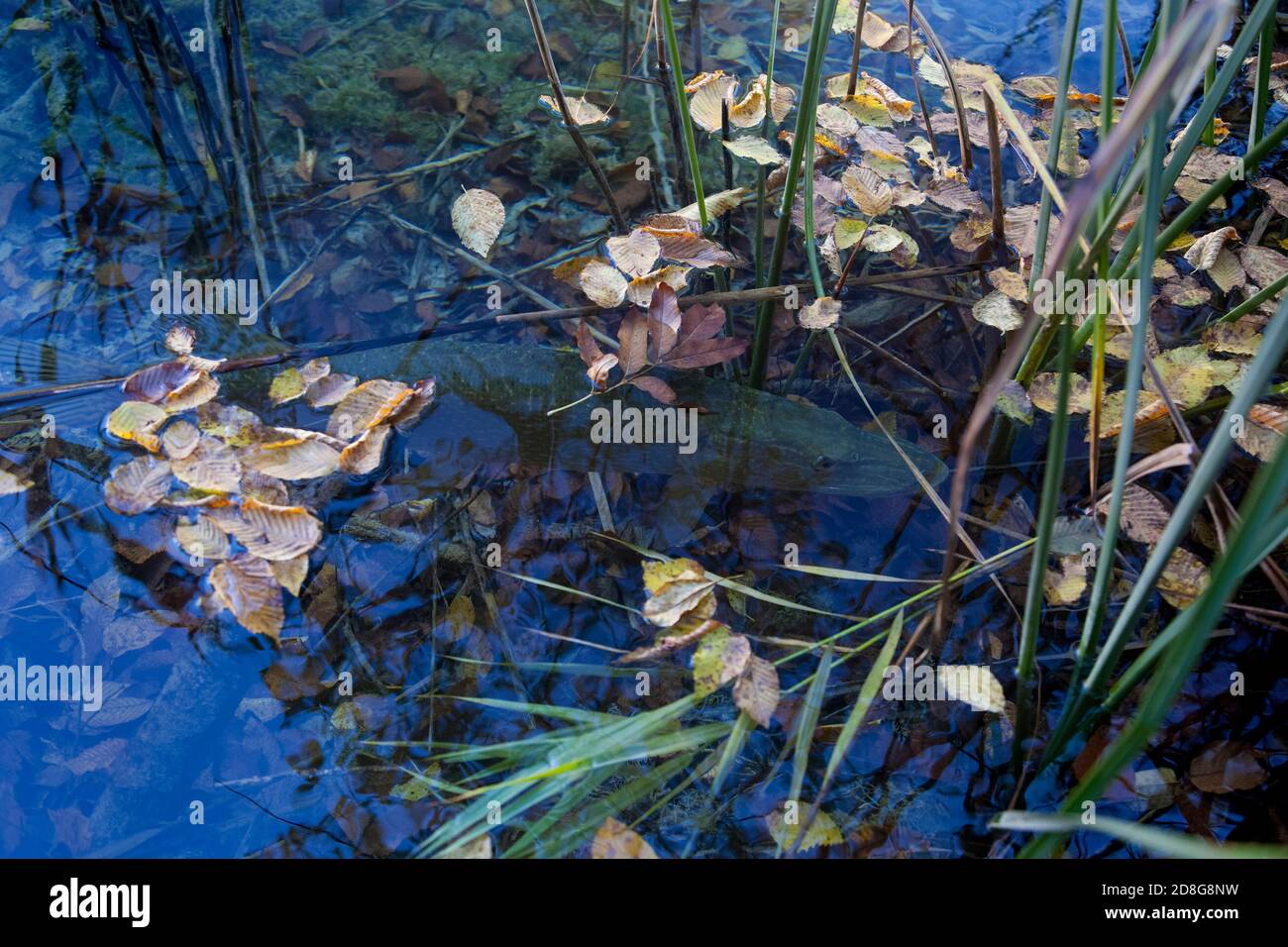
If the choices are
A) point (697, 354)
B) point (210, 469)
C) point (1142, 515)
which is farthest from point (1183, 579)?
point (210, 469)

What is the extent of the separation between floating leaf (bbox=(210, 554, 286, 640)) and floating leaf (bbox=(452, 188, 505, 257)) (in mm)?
950

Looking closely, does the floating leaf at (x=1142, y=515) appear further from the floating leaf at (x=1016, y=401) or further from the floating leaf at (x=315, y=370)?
the floating leaf at (x=315, y=370)

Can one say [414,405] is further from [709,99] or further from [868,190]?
[868,190]

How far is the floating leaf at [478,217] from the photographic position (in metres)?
2.19

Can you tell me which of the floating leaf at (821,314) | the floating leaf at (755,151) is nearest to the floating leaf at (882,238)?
the floating leaf at (821,314)

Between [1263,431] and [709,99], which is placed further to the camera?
[709,99]

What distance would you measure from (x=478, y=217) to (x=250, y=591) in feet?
3.54

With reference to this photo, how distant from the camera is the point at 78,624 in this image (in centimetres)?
214

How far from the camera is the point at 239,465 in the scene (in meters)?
2.05

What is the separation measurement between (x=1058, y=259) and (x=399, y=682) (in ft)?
5.67

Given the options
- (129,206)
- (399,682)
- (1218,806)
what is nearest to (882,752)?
(1218,806)

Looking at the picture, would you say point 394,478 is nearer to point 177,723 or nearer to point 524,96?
point 177,723

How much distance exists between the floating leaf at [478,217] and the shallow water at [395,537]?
1.76 ft

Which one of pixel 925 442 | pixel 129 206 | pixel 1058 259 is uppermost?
pixel 1058 259
